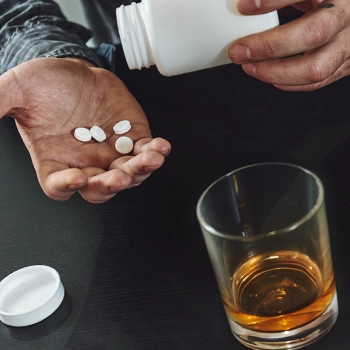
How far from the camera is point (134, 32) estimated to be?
2.41 ft

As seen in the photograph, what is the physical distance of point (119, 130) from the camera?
2.85 ft

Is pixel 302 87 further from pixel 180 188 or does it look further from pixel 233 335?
pixel 233 335

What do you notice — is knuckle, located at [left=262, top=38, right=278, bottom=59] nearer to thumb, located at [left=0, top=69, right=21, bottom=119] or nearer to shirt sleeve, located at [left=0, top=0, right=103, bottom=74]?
thumb, located at [left=0, top=69, right=21, bottom=119]

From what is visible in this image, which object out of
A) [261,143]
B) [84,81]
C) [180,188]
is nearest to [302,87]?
[261,143]

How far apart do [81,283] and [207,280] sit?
146 mm

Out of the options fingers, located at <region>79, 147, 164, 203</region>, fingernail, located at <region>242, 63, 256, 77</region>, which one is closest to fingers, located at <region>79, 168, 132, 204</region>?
fingers, located at <region>79, 147, 164, 203</region>

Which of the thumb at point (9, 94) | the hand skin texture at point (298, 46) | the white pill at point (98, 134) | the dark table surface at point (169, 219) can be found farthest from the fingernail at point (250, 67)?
the thumb at point (9, 94)

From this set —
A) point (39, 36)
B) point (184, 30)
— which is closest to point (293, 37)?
point (184, 30)

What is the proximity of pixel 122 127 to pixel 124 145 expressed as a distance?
44 mm

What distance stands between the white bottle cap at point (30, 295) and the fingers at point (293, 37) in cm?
34

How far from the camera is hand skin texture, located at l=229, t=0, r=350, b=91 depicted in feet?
2.30

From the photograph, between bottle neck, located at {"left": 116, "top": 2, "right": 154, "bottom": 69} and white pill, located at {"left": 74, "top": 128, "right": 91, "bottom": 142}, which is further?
white pill, located at {"left": 74, "top": 128, "right": 91, "bottom": 142}

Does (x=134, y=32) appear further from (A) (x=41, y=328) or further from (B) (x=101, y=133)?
(A) (x=41, y=328)

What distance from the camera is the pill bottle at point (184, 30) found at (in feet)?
2.25
